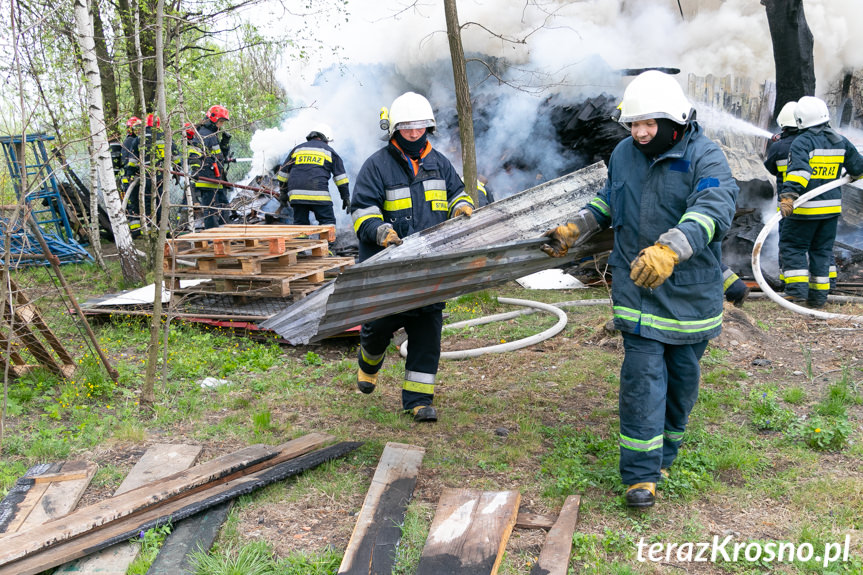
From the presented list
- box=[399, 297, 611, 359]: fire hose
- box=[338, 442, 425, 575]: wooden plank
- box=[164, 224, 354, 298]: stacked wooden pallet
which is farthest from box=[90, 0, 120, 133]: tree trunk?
box=[338, 442, 425, 575]: wooden plank

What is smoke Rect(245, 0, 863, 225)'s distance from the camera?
9.93 m

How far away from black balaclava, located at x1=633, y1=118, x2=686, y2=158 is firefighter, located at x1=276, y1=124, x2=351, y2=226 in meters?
5.93

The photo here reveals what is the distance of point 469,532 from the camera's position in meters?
2.80

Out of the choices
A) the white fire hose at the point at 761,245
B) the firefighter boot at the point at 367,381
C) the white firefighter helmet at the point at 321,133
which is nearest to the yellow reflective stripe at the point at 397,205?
the firefighter boot at the point at 367,381

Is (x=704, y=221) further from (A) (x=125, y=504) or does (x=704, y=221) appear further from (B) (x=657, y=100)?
(A) (x=125, y=504)

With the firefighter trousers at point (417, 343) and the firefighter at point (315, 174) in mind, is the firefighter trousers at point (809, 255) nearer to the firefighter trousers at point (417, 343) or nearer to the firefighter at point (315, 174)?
the firefighter trousers at point (417, 343)

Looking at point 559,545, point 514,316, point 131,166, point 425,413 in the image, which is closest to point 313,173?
point 514,316

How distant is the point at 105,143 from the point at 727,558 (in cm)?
755

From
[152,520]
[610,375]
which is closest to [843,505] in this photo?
[610,375]

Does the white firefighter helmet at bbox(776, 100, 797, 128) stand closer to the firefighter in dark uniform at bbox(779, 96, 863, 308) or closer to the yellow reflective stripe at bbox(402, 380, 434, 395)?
the firefighter in dark uniform at bbox(779, 96, 863, 308)

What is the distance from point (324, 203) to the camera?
8.82 meters

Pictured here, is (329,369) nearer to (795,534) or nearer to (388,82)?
(795,534)

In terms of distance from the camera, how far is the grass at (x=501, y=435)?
289 centimetres

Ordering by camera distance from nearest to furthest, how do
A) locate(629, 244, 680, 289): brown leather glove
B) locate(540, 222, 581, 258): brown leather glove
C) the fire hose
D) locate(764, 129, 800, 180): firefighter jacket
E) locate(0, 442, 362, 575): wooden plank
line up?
locate(0, 442, 362, 575): wooden plank < locate(629, 244, 680, 289): brown leather glove < locate(540, 222, 581, 258): brown leather glove < the fire hose < locate(764, 129, 800, 180): firefighter jacket
